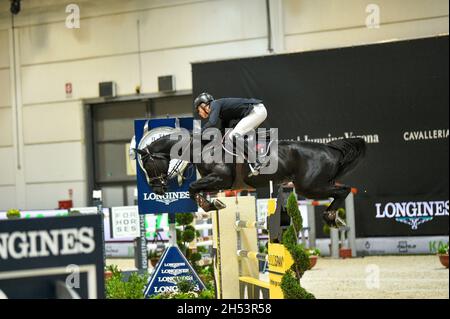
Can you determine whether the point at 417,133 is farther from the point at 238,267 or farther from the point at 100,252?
the point at 100,252

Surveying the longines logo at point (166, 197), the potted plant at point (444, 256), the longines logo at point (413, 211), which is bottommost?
the potted plant at point (444, 256)

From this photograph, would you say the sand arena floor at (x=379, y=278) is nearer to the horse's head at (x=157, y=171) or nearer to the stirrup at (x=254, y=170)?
the stirrup at (x=254, y=170)

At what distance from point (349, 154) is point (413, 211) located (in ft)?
16.5

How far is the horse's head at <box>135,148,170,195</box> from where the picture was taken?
5.30 metres

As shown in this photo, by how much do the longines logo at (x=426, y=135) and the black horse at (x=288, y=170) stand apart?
4857 millimetres

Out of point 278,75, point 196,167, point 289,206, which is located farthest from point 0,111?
point 289,206

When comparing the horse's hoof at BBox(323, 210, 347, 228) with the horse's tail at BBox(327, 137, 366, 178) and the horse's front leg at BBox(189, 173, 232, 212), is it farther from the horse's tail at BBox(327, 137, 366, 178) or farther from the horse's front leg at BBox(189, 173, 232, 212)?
the horse's front leg at BBox(189, 173, 232, 212)

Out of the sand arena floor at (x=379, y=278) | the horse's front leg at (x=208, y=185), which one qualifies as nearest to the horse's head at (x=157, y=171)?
the horse's front leg at (x=208, y=185)

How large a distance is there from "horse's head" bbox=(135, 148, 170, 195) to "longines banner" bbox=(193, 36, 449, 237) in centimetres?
494

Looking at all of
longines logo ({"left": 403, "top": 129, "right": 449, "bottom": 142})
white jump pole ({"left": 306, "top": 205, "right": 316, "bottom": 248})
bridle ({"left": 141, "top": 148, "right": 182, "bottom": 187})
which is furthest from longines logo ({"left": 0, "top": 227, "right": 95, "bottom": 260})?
white jump pole ({"left": 306, "top": 205, "right": 316, "bottom": 248})

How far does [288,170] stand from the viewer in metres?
5.25

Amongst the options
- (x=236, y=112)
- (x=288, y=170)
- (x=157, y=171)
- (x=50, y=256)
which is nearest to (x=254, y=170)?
(x=288, y=170)

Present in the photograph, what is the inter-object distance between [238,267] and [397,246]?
556cm

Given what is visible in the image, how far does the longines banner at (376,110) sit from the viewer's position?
393 inches
